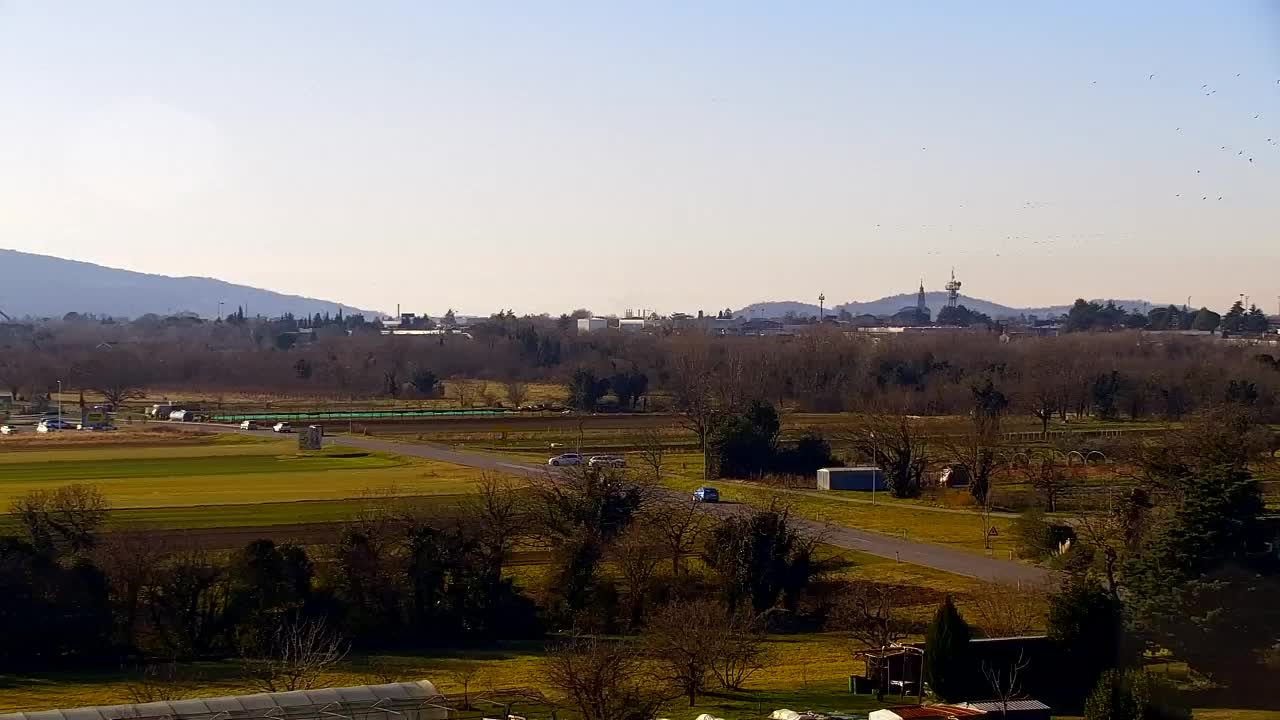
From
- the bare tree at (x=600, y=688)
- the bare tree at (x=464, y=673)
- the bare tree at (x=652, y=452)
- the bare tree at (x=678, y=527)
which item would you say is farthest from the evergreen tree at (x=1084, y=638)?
the bare tree at (x=652, y=452)

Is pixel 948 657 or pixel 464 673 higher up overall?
pixel 948 657

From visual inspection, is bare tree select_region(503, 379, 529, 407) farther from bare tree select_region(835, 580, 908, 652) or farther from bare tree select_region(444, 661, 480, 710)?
bare tree select_region(444, 661, 480, 710)

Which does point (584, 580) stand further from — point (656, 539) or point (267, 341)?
point (267, 341)

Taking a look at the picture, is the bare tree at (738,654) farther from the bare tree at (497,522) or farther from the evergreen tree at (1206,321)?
the evergreen tree at (1206,321)

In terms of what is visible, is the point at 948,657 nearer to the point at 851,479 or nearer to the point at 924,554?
the point at 924,554

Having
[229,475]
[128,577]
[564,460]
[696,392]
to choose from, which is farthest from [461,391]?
[128,577]

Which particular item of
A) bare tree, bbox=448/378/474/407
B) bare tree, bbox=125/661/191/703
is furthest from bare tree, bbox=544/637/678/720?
bare tree, bbox=448/378/474/407

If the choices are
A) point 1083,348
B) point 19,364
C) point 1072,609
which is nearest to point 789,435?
point 1072,609

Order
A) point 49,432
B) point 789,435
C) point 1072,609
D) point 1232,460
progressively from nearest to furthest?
point 1072,609
point 1232,460
point 789,435
point 49,432
